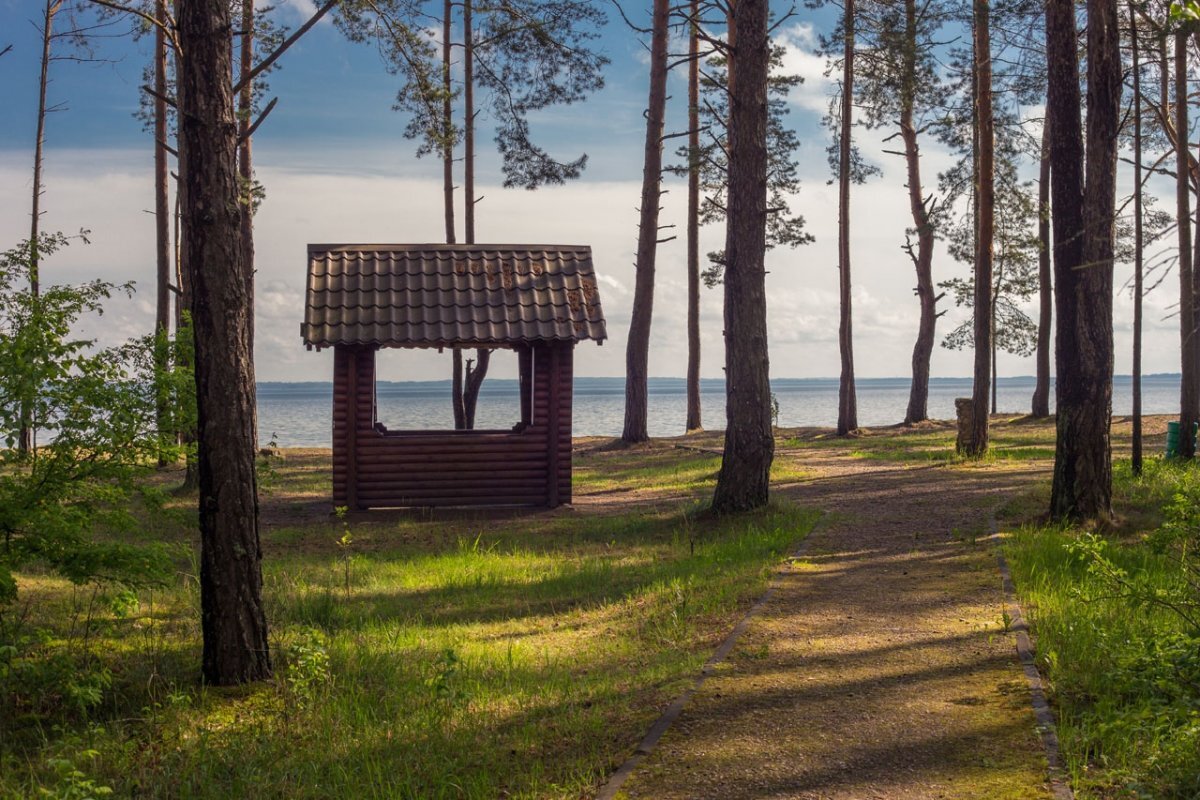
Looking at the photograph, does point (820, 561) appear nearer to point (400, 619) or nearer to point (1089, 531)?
point (1089, 531)

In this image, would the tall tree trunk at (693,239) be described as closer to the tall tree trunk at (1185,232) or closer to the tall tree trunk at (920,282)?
the tall tree trunk at (920,282)

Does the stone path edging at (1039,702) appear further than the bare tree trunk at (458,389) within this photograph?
No

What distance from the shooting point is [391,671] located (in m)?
7.06

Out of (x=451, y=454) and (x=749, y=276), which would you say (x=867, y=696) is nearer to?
(x=749, y=276)

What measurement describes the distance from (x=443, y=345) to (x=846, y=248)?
15971 mm

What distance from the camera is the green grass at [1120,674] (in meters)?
4.81

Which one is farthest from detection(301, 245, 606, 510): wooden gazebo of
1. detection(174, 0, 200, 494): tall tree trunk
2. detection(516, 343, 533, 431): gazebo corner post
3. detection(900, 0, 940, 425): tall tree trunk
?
detection(900, 0, 940, 425): tall tree trunk

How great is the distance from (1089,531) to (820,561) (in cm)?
302

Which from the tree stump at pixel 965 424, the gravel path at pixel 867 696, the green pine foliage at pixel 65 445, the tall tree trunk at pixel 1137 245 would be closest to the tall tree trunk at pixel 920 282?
the tree stump at pixel 965 424

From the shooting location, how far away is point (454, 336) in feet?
51.0

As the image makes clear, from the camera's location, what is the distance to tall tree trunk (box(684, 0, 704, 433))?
94.6 feet

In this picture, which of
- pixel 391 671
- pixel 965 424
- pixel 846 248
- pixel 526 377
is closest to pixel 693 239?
pixel 846 248

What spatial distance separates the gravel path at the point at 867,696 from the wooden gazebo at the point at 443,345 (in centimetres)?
629

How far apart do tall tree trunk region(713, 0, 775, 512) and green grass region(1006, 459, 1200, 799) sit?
460 centimetres
